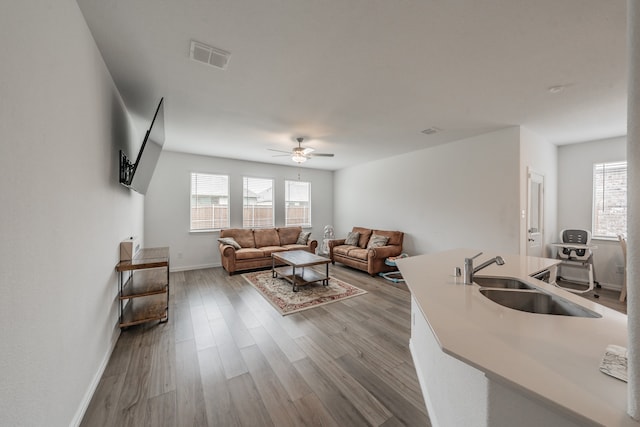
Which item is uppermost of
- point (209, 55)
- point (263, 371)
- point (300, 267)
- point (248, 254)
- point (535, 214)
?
point (209, 55)

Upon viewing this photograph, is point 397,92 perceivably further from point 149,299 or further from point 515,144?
point 149,299

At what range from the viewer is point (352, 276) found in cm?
490

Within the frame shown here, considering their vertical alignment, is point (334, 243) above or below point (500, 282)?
below

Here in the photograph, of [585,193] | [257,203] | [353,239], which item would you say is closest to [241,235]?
[257,203]

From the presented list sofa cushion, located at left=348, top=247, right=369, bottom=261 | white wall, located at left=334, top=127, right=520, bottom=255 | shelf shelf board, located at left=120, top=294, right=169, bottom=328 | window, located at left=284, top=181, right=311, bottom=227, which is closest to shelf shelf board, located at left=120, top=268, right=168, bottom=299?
shelf shelf board, located at left=120, top=294, right=169, bottom=328

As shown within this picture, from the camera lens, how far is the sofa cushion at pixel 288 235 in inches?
248

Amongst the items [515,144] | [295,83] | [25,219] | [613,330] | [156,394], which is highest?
[295,83]

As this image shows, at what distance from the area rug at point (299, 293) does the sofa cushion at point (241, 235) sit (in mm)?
1142

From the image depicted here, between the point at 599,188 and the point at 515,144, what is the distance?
2264mm

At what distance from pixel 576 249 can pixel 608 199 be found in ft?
3.60

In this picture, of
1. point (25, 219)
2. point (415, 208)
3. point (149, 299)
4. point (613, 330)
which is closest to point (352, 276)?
point (415, 208)

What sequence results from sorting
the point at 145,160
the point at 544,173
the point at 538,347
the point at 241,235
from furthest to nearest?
1. the point at 241,235
2. the point at 544,173
3. the point at 145,160
4. the point at 538,347

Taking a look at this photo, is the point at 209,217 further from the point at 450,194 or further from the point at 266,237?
the point at 450,194

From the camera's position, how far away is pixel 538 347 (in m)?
0.88
